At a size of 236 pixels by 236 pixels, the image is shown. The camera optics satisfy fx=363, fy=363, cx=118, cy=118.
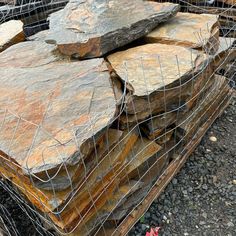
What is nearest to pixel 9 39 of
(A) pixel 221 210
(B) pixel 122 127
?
(B) pixel 122 127

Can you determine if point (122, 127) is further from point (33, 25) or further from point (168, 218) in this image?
point (33, 25)

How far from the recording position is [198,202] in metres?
3.19

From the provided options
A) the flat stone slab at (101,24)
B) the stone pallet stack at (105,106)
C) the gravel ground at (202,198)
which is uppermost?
the flat stone slab at (101,24)

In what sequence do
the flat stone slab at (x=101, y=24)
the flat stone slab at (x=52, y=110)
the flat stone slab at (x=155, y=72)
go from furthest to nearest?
1. the flat stone slab at (x=101, y=24)
2. the flat stone slab at (x=155, y=72)
3. the flat stone slab at (x=52, y=110)

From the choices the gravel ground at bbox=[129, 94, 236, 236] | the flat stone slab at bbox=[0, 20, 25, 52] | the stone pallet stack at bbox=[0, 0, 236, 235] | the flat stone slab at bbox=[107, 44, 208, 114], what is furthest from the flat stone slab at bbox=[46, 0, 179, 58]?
the gravel ground at bbox=[129, 94, 236, 236]

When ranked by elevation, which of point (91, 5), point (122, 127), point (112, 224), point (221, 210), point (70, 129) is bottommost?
point (221, 210)

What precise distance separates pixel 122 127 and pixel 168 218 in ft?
3.14

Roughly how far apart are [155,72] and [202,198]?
1234 millimetres

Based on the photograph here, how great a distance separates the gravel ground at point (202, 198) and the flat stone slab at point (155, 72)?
0.82 metres

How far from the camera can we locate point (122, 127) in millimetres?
2680

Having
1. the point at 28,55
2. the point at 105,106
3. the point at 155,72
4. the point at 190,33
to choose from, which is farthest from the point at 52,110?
the point at 190,33

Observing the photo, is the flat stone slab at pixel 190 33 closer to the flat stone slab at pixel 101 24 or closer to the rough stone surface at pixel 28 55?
the flat stone slab at pixel 101 24

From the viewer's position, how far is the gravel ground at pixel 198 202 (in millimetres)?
3002

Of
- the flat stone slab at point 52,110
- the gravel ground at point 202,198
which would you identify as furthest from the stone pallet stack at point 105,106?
the gravel ground at point 202,198
